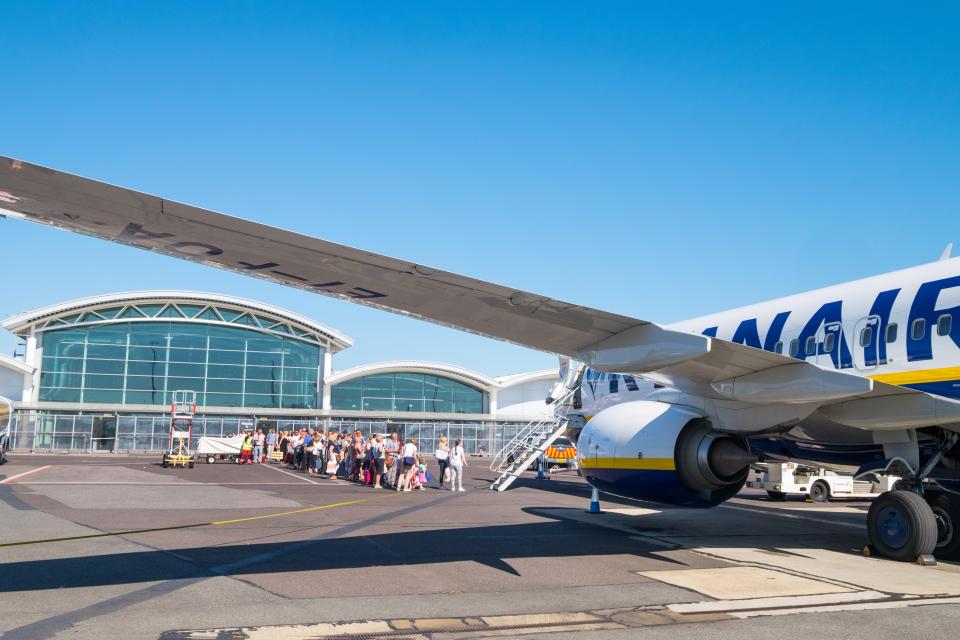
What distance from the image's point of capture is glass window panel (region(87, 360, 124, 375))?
46906 millimetres

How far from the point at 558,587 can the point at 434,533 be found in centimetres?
429

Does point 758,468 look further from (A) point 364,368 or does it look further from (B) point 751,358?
(A) point 364,368

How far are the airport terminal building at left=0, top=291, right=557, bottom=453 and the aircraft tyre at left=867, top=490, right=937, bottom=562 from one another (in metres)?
40.0

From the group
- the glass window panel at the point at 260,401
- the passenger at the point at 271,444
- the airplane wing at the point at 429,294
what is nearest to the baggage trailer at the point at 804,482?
the airplane wing at the point at 429,294

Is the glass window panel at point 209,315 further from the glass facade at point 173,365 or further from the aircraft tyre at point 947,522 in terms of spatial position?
the aircraft tyre at point 947,522

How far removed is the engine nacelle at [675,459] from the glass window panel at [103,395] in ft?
139

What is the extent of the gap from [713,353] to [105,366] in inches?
1792

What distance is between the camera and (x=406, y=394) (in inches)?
2137

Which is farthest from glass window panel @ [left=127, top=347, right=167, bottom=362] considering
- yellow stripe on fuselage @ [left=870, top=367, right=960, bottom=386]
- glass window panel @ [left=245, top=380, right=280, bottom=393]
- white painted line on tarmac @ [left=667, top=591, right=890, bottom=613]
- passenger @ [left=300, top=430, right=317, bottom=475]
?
white painted line on tarmac @ [left=667, top=591, right=890, bottom=613]

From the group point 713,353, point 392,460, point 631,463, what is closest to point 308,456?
point 392,460

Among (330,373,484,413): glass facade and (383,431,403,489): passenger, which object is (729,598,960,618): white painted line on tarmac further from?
(330,373,484,413): glass facade

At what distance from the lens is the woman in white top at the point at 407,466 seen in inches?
862

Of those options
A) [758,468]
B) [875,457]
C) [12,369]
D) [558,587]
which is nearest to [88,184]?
[558,587]

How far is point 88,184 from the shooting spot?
6137mm
